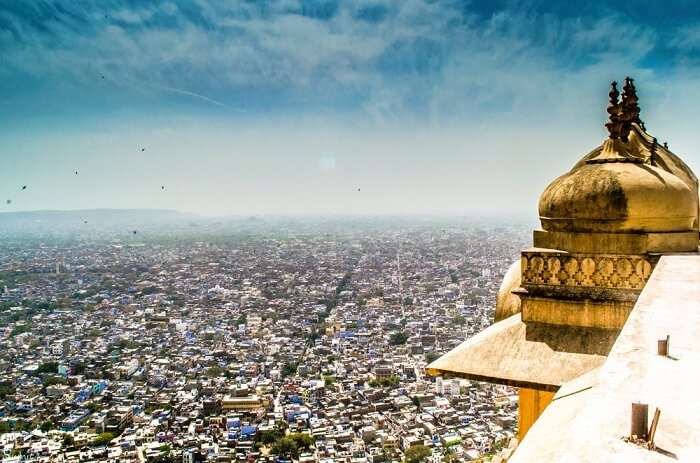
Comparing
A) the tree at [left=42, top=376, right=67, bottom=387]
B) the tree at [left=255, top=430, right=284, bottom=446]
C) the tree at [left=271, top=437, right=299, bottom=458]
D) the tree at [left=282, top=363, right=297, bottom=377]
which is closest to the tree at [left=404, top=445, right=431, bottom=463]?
the tree at [left=271, top=437, right=299, bottom=458]

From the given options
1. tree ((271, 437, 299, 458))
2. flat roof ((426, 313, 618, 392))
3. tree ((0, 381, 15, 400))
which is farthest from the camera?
tree ((0, 381, 15, 400))

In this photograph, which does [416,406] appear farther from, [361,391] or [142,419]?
[142,419]

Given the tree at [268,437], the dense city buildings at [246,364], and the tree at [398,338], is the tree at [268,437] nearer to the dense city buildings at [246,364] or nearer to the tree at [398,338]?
the dense city buildings at [246,364]

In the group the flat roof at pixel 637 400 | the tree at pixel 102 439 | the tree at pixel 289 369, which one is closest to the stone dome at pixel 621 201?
the flat roof at pixel 637 400

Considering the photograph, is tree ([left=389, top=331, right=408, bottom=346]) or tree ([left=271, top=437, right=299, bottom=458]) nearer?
tree ([left=271, top=437, right=299, bottom=458])

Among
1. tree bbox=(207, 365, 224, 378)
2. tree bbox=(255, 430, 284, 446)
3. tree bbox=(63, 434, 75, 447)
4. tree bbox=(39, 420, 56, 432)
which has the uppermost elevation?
tree bbox=(255, 430, 284, 446)

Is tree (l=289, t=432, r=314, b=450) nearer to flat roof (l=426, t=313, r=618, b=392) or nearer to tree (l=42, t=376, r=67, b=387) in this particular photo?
tree (l=42, t=376, r=67, b=387)
